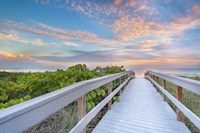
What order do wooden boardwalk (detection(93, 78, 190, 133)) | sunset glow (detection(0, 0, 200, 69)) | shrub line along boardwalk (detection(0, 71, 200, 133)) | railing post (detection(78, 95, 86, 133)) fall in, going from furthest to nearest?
sunset glow (detection(0, 0, 200, 69)) → wooden boardwalk (detection(93, 78, 190, 133)) → railing post (detection(78, 95, 86, 133)) → shrub line along boardwalk (detection(0, 71, 200, 133))

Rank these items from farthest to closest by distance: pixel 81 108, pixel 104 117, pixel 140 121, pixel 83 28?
pixel 83 28 → pixel 104 117 → pixel 140 121 → pixel 81 108

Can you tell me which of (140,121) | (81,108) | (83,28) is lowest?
(140,121)

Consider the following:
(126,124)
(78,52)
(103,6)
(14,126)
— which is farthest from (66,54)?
(14,126)

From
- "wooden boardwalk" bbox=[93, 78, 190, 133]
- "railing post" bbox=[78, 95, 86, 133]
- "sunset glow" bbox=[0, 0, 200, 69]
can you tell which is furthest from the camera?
"sunset glow" bbox=[0, 0, 200, 69]

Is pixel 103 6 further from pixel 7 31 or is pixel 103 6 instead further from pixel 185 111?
pixel 185 111

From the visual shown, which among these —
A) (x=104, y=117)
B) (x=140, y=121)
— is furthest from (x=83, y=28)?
(x=140, y=121)

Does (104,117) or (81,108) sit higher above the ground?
(81,108)

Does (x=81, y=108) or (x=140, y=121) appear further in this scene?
(x=140, y=121)

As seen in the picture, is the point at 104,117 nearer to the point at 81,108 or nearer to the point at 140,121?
the point at 140,121

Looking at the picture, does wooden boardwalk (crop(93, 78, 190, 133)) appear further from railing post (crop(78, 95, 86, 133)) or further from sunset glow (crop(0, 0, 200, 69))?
sunset glow (crop(0, 0, 200, 69))

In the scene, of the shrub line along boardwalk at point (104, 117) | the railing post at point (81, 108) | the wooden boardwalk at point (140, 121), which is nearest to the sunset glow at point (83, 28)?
the wooden boardwalk at point (140, 121)

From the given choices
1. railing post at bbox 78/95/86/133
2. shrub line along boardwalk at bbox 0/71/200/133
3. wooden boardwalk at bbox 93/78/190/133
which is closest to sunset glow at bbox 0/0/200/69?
wooden boardwalk at bbox 93/78/190/133

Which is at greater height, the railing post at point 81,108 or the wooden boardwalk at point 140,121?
the railing post at point 81,108

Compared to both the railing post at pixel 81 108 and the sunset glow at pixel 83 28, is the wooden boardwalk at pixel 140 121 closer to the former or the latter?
the railing post at pixel 81 108
